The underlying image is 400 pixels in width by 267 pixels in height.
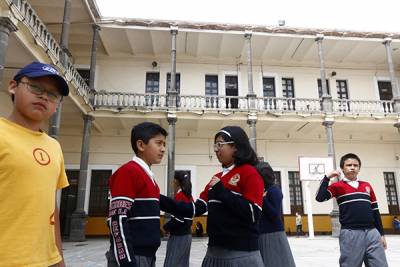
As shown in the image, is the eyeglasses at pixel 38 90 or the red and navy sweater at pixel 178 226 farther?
the red and navy sweater at pixel 178 226

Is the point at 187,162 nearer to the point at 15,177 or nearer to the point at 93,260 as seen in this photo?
the point at 93,260

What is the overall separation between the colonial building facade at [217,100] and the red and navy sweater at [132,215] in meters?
11.4

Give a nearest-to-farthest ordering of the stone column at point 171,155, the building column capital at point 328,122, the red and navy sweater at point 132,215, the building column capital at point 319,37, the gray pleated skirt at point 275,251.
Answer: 1. the red and navy sweater at point 132,215
2. the gray pleated skirt at point 275,251
3. the stone column at point 171,155
4. the building column capital at point 328,122
5. the building column capital at point 319,37

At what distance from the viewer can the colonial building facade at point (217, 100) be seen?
14781mm

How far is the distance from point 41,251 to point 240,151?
1524mm

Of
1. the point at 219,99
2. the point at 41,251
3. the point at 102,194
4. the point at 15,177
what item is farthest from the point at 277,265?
the point at 102,194

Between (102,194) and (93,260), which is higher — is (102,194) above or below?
above

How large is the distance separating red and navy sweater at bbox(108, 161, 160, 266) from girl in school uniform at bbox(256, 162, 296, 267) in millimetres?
1704

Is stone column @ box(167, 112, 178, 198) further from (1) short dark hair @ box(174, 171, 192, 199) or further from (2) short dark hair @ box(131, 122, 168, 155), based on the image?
(2) short dark hair @ box(131, 122, 168, 155)

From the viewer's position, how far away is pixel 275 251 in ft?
12.0

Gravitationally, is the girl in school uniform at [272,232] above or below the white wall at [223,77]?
below

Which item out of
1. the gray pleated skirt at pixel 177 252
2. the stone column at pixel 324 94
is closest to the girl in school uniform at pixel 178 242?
the gray pleated skirt at pixel 177 252

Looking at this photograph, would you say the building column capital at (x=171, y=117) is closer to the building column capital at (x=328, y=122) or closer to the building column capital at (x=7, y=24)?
the building column capital at (x=328, y=122)

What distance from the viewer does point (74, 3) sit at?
13.3 meters
